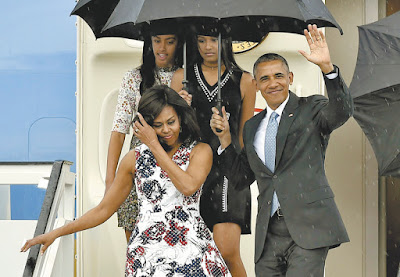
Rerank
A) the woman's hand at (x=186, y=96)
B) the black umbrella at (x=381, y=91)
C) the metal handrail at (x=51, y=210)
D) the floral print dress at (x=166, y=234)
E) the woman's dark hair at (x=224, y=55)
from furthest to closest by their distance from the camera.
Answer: the black umbrella at (x=381, y=91)
the woman's dark hair at (x=224, y=55)
the metal handrail at (x=51, y=210)
the woman's hand at (x=186, y=96)
the floral print dress at (x=166, y=234)

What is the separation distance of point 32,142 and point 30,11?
1824 mm

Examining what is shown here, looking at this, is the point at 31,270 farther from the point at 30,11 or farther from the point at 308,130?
the point at 30,11

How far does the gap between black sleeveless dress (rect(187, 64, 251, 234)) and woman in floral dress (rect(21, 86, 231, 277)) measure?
47 cm

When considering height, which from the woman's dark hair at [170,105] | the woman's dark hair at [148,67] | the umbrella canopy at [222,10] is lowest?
the woman's dark hair at [170,105]

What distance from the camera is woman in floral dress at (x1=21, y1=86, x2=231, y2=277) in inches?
179

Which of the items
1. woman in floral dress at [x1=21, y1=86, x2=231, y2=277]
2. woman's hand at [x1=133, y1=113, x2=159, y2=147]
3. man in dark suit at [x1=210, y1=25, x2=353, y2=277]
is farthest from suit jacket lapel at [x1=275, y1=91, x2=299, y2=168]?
woman's hand at [x1=133, y1=113, x2=159, y2=147]

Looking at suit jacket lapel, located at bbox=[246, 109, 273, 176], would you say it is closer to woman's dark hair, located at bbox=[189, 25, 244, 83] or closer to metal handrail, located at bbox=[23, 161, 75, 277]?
woman's dark hair, located at bbox=[189, 25, 244, 83]

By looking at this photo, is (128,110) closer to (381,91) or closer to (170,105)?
(170,105)

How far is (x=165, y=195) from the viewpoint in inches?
183

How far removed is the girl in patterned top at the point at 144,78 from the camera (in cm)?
540

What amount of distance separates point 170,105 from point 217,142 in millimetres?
642

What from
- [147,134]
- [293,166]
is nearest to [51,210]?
[147,134]

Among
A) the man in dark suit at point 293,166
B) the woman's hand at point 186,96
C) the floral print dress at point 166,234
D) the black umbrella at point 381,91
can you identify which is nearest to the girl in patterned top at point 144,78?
the woman's hand at point 186,96

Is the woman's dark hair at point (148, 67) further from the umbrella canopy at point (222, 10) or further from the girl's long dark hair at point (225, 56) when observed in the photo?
the umbrella canopy at point (222, 10)
